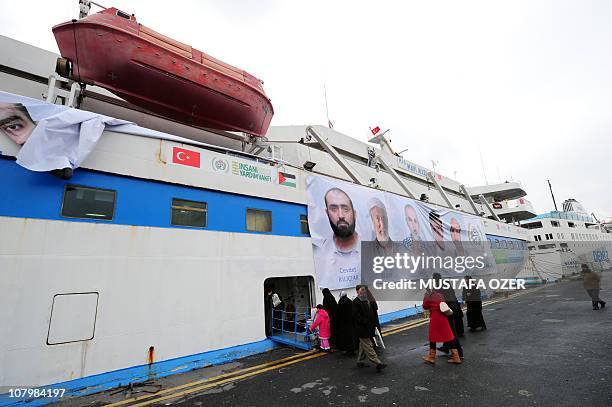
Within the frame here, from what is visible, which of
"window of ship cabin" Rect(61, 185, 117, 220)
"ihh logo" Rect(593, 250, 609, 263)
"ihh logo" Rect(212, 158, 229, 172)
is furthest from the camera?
"ihh logo" Rect(593, 250, 609, 263)

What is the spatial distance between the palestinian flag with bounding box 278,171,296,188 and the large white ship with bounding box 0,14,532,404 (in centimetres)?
5

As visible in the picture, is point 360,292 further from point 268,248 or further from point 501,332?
point 501,332

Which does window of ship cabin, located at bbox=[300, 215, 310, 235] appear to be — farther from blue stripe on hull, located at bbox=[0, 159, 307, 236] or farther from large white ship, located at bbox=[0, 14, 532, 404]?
blue stripe on hull, located at bbox=[0, 159, 307, 236]

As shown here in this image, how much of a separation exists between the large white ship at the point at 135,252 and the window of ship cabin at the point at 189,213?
3 cm

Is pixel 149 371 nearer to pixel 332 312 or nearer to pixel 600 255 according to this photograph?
pixel 332 312

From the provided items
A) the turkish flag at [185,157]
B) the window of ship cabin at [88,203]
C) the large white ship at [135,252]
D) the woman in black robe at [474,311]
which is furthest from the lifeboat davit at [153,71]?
the woman in black robe at [474,311]

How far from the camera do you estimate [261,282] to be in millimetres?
8602

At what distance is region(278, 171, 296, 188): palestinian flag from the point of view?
9.96 m

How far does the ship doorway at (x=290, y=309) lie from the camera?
27.8ft

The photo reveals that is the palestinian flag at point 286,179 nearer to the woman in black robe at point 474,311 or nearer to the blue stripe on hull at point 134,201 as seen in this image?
the blue stripe on hull at point 134,201

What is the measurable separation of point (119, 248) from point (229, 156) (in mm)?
3851

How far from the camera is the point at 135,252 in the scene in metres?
6.64

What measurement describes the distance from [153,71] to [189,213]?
4.37m
